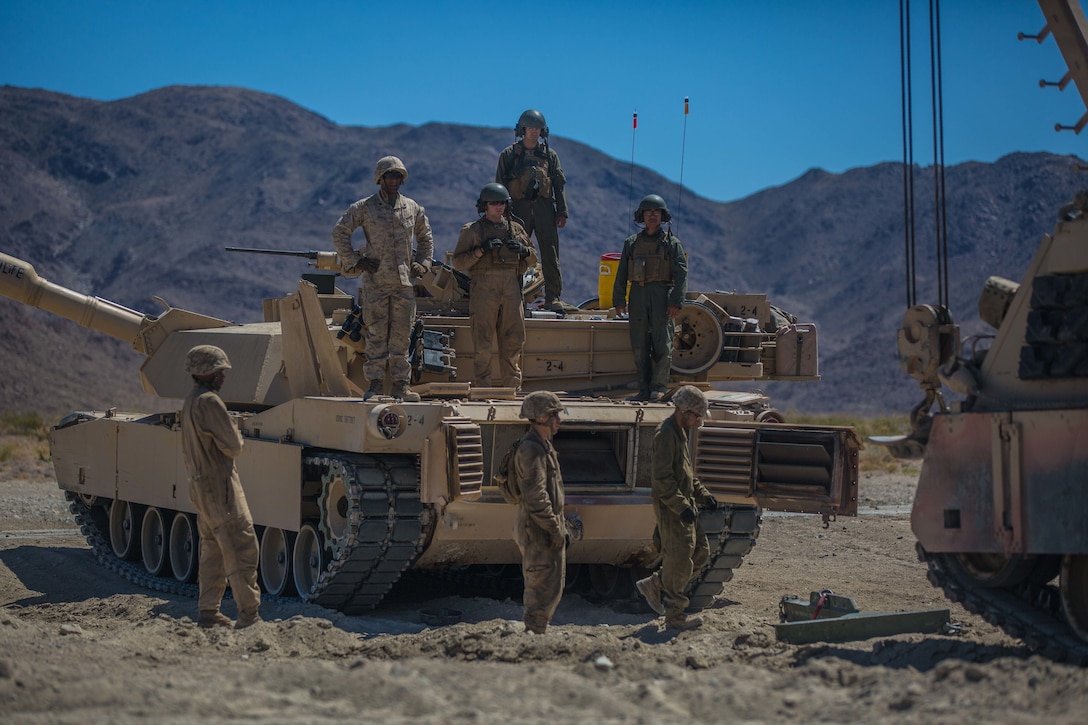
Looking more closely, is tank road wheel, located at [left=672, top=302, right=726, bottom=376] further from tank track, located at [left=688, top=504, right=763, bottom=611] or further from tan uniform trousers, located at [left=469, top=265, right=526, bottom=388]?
tank track, located at [left=688, top=504, right=763, bottom=611]

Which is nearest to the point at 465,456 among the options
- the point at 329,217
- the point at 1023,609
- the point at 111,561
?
the point at 1023,609

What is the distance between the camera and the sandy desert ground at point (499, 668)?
627 centimetres

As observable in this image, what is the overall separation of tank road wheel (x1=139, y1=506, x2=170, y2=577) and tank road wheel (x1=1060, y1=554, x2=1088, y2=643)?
338 inches

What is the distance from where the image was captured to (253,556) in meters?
9.42

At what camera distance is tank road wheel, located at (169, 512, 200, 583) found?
1305 centimetres

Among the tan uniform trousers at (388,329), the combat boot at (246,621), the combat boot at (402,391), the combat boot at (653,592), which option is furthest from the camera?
the tan uniform trousers at (388,329)

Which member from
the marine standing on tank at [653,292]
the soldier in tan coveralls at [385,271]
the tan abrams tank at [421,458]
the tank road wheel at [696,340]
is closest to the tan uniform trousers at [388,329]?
the soldier in tan coveralls at [385,271]

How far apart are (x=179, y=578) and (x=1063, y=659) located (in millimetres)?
8420

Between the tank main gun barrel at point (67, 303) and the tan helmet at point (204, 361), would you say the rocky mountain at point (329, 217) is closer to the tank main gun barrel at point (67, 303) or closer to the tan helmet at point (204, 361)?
the tank main gun barrel at point (67, 303)

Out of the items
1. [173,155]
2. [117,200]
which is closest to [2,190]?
[117,200]

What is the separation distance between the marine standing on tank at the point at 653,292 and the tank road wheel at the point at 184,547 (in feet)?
13.7

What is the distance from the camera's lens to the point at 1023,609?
25.8 ft

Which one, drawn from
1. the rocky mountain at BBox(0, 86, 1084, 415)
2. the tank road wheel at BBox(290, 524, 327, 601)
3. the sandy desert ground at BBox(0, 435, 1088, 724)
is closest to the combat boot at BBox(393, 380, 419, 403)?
the tank road wheel at BBox(290, 524, 327, 601)

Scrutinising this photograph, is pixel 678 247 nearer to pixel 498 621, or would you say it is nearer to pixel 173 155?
pixel 498 621
